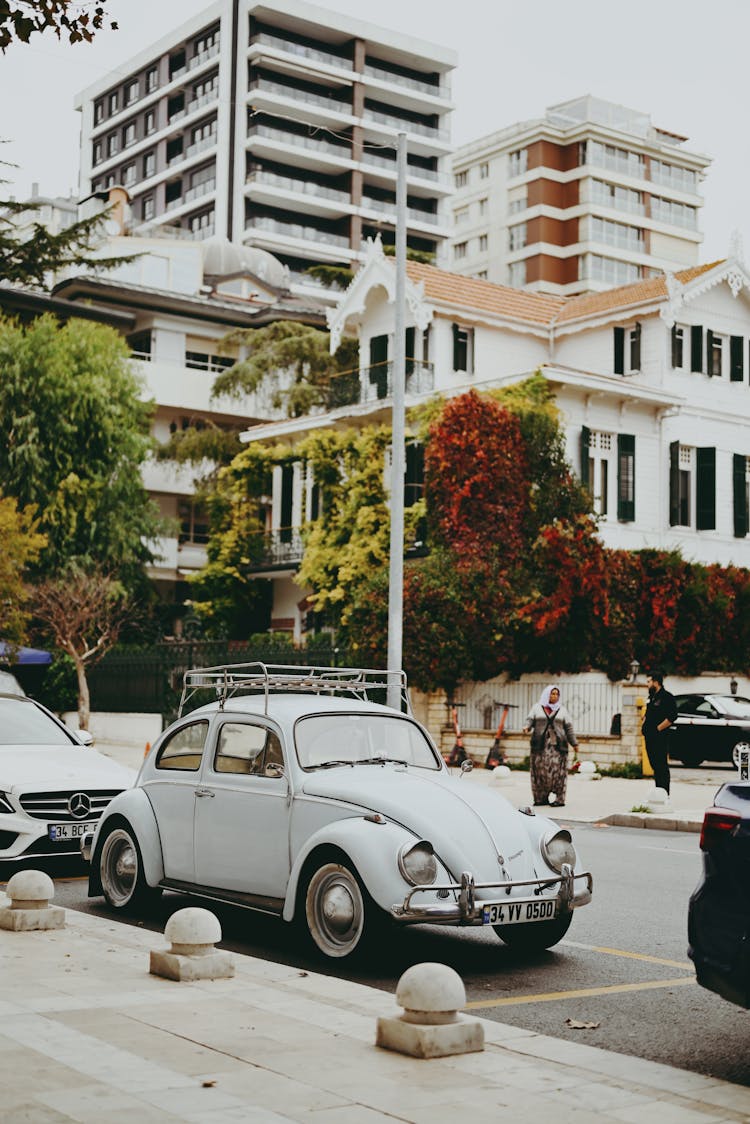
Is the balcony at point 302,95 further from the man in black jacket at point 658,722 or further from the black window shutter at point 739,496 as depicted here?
the man in black jacket at point 658,722

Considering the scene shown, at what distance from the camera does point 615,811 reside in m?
19.4

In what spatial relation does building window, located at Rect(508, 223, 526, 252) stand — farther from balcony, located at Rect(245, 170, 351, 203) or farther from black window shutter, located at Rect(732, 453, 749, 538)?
black window shutter, located at Rect(732, 453, 749, 538)

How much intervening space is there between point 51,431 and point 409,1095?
3721 cm

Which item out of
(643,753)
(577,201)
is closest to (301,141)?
(577,201)

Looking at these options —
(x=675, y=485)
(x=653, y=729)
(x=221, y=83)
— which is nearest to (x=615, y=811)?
(x=653, y=729)

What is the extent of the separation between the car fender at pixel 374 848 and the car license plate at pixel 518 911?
31 centimetres

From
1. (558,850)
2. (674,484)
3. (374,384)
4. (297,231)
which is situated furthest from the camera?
(297,231)

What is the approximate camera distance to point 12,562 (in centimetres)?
3061

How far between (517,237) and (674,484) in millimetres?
54564

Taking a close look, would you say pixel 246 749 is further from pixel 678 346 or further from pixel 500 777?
pixel 678 346

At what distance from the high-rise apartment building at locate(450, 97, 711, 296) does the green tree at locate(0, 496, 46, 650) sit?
58911 mm

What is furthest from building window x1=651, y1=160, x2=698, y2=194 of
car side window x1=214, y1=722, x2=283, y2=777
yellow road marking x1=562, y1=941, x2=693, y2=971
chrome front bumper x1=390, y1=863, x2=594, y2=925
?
chrome front bumper x1=390, y1=863, x2=594, y2=925

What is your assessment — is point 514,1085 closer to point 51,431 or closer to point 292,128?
point 51,431

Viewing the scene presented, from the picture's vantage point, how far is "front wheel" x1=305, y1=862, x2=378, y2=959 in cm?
802
